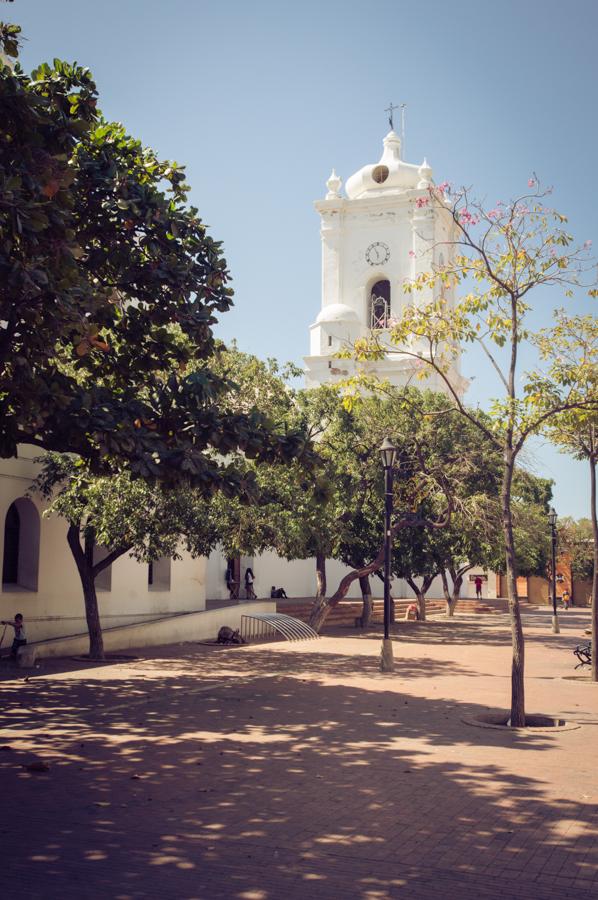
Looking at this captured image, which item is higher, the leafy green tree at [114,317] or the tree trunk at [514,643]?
the leafy green tree at [114,317]

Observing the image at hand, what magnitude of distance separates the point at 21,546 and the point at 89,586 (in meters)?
3.62

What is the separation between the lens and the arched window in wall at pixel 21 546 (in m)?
22.6

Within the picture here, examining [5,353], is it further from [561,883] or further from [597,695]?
[597,695]

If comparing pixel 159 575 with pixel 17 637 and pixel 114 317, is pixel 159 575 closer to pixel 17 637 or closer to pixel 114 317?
pixel 17 637

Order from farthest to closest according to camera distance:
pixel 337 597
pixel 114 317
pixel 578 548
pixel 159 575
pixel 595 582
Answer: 1. pixel 578 548
2. pixel 337 597
3. pixel 159 575
4. pixel 595 582
5. pixel 114 317

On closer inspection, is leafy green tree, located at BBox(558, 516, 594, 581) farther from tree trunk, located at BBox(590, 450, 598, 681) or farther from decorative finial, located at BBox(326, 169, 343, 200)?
tree trunk, located at BBox(590, 450, 598, 681)

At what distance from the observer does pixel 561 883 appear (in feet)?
20.3

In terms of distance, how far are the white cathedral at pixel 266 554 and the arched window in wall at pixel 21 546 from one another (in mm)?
24

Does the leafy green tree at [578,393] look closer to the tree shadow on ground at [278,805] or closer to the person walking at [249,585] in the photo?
the tree shadow on ground at [278,805]

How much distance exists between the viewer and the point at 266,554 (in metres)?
44.0

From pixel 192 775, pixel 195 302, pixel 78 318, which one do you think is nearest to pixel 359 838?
pixel 192 775

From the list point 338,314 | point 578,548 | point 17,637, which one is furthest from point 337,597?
point 578,548

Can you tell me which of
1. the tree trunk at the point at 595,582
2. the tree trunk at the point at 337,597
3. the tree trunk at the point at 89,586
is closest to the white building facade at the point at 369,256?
the tree trunk at the point at 337,597

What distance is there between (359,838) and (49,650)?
1493 cm
